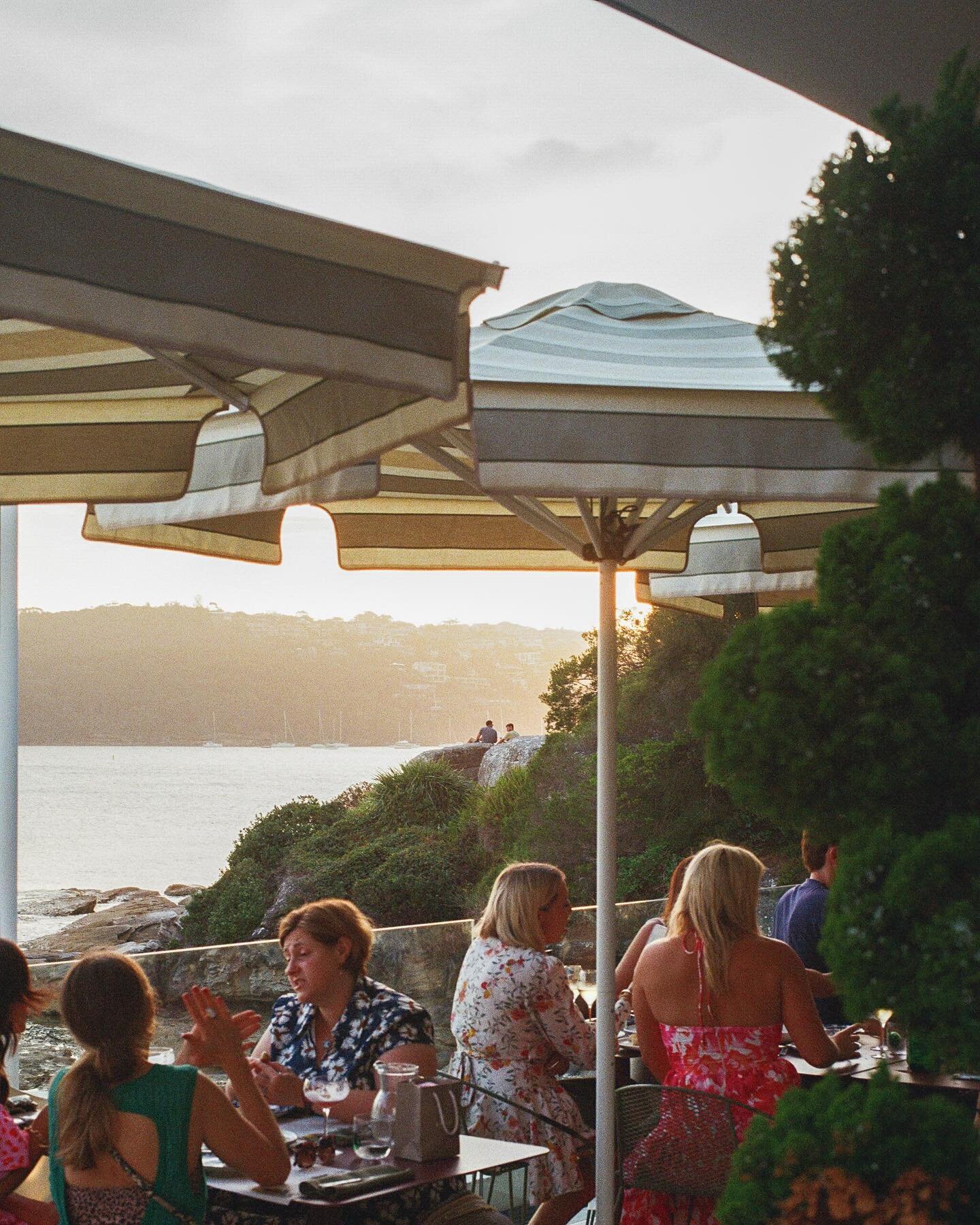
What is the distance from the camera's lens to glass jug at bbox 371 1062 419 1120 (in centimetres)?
349

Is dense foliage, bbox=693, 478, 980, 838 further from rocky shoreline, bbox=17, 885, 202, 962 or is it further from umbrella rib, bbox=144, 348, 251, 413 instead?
rocky shoreline, bbox=17, 885, 202, 962

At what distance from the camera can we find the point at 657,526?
155 inches

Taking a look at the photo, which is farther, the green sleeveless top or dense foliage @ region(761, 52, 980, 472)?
the green sleeveless top

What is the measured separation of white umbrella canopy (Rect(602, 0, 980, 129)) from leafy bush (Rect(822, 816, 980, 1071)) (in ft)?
10.1

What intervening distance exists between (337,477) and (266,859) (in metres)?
25.4

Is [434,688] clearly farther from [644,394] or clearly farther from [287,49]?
[644,394]

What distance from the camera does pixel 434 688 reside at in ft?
149

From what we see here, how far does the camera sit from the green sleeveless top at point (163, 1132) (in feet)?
9.39

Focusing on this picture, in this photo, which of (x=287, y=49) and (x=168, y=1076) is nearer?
(x=168, y=1076)

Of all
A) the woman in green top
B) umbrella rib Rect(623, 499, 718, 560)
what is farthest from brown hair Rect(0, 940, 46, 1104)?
umbrella rib Rect(623, 499, 718, 560)

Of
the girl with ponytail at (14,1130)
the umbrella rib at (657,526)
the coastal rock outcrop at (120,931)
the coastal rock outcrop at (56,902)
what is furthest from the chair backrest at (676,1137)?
the coastal rock outcrop at (56,902)

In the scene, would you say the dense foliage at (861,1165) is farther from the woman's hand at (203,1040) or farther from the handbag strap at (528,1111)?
the handbag strap at (528,1111)

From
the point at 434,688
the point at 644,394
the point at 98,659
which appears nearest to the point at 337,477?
the point at 644,394

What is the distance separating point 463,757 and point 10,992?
25.9m
